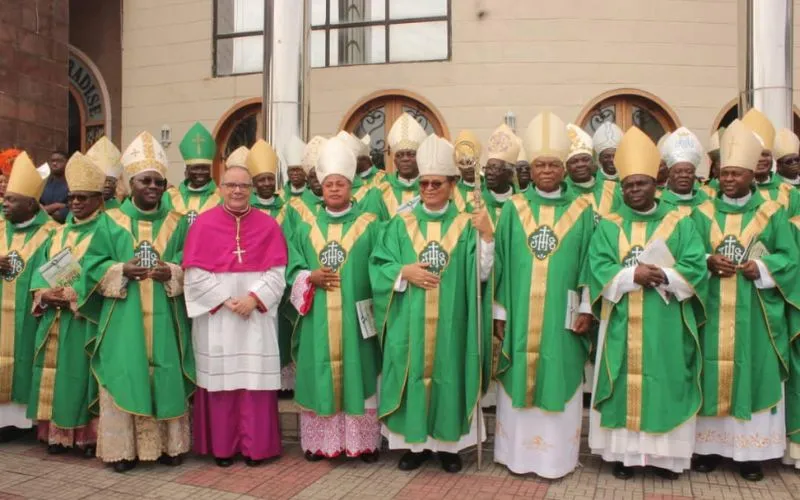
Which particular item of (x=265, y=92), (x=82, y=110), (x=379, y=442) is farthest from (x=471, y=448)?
(x=82, y=110)

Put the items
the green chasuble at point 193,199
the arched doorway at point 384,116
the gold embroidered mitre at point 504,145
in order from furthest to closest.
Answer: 1. the arched doorway at point 384,116
2. the green chasuble at point 193,199
3. the gold embroidered mitre at point 504,145

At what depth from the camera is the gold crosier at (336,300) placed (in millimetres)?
5500

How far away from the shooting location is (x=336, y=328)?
5.53m

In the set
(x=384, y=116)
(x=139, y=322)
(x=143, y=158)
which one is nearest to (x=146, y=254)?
(x=139, y=322)

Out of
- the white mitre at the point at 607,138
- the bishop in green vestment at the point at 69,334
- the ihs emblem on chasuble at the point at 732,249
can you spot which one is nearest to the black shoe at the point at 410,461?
the bishop in green vestment at the point at 69,334

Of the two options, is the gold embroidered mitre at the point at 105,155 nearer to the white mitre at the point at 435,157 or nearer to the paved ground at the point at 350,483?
the paved ground at the point at 350,483

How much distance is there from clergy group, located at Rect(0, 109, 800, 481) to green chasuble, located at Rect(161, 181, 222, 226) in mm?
1310

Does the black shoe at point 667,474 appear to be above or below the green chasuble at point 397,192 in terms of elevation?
below

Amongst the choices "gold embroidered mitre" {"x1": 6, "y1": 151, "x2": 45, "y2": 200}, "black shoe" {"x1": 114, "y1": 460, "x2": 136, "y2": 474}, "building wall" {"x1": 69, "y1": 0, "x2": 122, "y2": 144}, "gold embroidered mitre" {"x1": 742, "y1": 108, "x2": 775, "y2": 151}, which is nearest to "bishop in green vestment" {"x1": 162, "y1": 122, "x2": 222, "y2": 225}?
"gold embroidered mitre" {"x1": 6, "y1": 151, "x2": 45, "y2": 200}

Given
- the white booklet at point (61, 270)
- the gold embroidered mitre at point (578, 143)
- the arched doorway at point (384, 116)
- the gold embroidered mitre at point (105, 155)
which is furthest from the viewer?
the arched doorway at point (384, 116)

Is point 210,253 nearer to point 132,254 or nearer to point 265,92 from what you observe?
point 132,254

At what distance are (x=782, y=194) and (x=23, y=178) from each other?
5.71 metres

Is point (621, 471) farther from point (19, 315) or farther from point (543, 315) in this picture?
point (19, 315)

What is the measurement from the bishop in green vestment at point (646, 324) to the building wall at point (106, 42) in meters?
11.7
